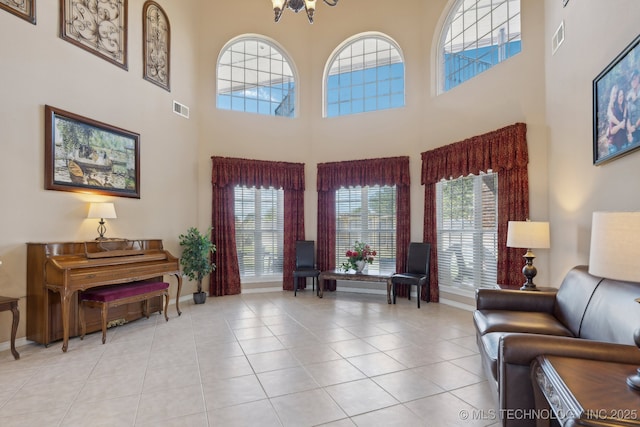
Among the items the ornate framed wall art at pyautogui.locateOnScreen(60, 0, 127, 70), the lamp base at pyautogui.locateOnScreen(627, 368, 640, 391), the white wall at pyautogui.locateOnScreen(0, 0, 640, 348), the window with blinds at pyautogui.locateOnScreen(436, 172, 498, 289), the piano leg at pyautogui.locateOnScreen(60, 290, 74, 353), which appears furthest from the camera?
the window with blinds at pyautogui.locateOnScreen(436, 172, 498, 289)

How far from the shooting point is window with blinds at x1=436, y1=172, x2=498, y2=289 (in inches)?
187

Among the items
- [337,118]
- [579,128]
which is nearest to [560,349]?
[579,128]

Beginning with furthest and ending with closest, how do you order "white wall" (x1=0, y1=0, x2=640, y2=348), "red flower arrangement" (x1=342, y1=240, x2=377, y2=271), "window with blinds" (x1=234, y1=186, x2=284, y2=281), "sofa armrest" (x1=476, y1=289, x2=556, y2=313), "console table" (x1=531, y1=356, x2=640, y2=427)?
"window with blinds" (x1=234, y1=186, x2=284, y2=281)
"red flower arrangement" (x1=342, y1=240, x2=377, y2=271)
"white wall" (x1=0, y1=0, x2=640, y2=348)
"sofa armrest" (x1=476, y1=289, x2=556, y2=313)
"console table" (x1=531, y1=356, x2=640, y2=427)

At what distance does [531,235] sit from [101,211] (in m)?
4.89

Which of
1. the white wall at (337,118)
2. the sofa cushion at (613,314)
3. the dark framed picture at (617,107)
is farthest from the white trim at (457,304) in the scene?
the dark framed picture at (617,107)

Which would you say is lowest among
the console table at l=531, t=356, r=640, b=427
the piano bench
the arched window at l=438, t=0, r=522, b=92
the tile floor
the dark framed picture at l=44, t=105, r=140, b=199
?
the tile floor

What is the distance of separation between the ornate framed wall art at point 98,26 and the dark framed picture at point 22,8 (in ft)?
0.96

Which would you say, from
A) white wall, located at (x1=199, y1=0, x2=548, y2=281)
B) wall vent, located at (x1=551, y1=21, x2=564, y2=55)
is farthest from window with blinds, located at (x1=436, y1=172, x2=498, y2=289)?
wall vent, located at (x1=551, y1=21, x2=564, y2=55)

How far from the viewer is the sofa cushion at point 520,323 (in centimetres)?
241

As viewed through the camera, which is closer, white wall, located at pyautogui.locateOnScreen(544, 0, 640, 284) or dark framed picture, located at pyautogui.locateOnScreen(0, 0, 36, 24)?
white wall, located at pyautogui.locateOnScreen(544, 0, 640, 284)

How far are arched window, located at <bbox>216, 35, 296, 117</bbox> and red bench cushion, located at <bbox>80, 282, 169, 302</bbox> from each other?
365 centimetres

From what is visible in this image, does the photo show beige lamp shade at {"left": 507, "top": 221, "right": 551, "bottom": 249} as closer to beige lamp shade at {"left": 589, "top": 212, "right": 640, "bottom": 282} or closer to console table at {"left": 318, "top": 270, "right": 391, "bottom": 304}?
beige lamp shade at {"left": 589, "top": 212, "right": 640, "bottom": 282}

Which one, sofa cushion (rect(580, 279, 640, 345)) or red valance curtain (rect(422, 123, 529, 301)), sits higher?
red valance curtain (rect(422, 123, 529, 301))

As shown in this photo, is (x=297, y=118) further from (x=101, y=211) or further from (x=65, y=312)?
(x=65, y=312)
